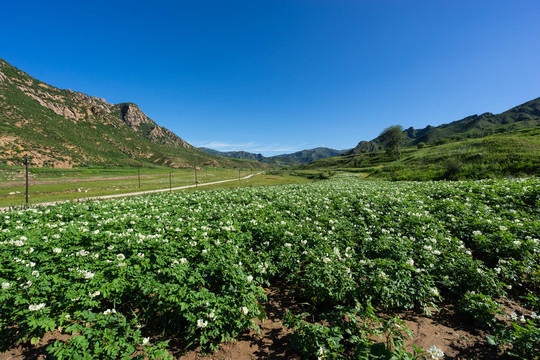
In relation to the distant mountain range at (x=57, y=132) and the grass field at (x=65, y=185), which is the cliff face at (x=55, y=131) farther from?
the grass field at (x=65, y=185)

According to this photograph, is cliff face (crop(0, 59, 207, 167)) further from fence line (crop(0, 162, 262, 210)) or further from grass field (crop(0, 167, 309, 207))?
fence line (crop(0, 162, 262, 210))

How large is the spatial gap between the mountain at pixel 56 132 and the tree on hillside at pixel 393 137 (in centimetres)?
17052

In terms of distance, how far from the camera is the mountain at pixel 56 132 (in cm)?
9600

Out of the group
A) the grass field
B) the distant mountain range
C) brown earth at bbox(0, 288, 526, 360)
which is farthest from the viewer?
the distant mountain range

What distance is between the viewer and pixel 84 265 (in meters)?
5.40

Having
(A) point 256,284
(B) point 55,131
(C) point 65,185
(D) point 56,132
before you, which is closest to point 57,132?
(D) point 56,132

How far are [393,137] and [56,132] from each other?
204 meters

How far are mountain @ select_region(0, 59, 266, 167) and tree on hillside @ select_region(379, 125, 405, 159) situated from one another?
171 m

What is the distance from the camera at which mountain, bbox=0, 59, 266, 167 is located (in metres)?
96.0

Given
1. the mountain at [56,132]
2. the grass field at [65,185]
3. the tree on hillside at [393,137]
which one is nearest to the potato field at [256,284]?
the grass field at [65,185]

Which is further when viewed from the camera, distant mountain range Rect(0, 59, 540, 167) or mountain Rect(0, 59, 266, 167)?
distant mountain range Rect(0, 59, 540, 167)

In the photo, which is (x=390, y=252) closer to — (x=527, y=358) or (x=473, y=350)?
(x=473, y=350)

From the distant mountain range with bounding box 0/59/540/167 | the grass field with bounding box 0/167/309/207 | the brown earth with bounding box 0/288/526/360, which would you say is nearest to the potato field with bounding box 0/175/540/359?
the brown earth with bounding box 0/288/526/360

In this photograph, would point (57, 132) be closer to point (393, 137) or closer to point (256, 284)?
point (256, 284)
